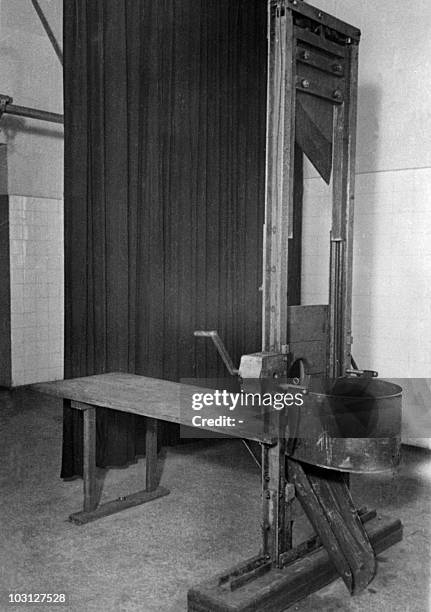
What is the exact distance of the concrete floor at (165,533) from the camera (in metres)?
2.71

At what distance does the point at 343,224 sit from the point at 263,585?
5.35ft

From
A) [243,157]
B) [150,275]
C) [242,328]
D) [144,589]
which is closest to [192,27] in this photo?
[243,157]

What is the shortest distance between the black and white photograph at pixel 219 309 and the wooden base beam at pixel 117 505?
14 mm

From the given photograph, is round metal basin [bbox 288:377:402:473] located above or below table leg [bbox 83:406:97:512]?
above

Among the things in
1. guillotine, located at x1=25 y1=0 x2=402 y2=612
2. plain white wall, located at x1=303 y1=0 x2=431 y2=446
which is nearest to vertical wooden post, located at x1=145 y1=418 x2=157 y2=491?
guillotine, located at x1=25 y1=0 x2=402 y2=612

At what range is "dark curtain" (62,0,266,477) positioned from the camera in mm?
3986

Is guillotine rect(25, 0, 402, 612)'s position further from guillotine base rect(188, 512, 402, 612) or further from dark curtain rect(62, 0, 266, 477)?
dark curtain rect(62, 0, 266, 477)

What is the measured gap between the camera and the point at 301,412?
8.77ft

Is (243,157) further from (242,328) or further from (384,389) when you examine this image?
(384,389)

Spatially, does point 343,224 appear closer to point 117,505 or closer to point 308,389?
point 308,389

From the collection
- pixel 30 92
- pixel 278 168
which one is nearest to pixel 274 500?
pixel 278 168

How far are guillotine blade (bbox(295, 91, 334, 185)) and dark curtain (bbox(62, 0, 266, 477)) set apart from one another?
144 cm

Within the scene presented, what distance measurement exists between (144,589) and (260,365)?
100 centimetres

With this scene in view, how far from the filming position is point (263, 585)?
8.50 feet
